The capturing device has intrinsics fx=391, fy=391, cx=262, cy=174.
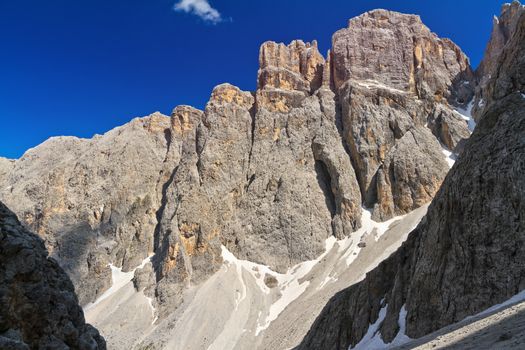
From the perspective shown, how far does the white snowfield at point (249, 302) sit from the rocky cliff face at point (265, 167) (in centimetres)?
295

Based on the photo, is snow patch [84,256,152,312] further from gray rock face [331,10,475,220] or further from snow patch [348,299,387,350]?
snow patch [348,299,387,350]

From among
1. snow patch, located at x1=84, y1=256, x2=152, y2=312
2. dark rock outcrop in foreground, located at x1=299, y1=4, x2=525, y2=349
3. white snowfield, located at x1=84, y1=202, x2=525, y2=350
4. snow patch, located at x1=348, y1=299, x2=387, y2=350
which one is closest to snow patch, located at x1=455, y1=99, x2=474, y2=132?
white snowfield, located at x1=84, y1=202, x2=525, y2=350

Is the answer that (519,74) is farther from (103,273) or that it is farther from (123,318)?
(103,273)

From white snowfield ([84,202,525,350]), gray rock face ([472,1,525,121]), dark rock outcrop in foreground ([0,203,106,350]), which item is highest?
gray rock face ([472,1,525,121])

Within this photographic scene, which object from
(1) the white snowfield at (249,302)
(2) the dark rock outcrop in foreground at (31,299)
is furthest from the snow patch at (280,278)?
(2) the dark rock outcrop in foreground at (31,299)

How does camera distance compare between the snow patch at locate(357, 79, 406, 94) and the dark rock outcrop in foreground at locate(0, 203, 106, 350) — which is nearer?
the dark rock outcrop in foreground at locate(0, 203, 106, 350)

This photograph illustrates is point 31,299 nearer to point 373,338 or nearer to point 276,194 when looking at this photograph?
point 373,338

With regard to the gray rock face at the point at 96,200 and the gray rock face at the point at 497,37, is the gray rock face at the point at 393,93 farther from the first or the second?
the gray rock face at the point at 96,200

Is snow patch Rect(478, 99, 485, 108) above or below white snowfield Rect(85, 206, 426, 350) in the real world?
above

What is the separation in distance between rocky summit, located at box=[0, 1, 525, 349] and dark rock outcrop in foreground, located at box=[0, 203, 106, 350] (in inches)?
815

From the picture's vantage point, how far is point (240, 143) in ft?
316

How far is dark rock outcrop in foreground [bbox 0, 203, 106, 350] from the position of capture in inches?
473

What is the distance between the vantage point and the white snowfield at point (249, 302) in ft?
202

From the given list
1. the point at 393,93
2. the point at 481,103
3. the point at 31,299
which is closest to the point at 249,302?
the point at 31,299
